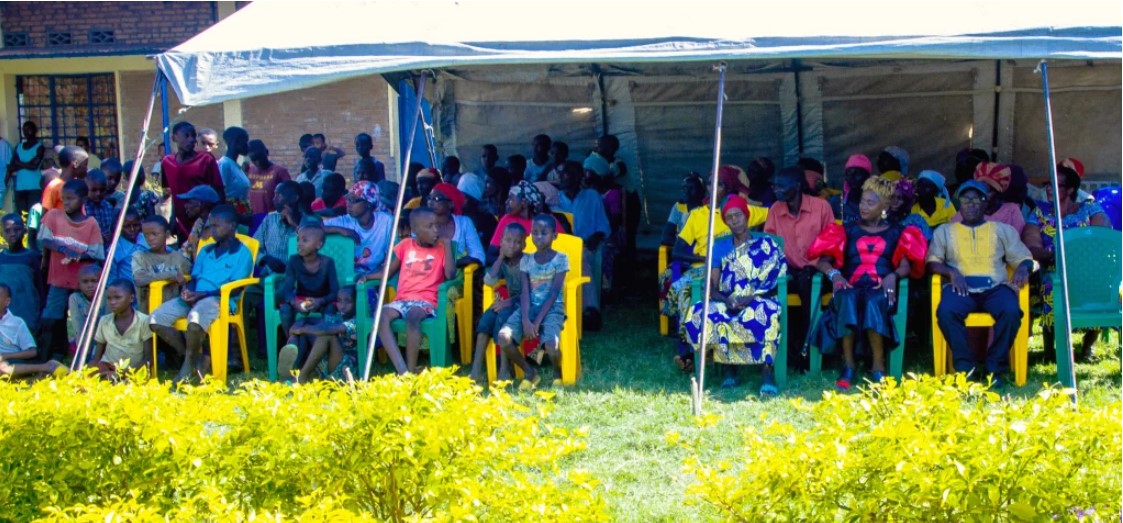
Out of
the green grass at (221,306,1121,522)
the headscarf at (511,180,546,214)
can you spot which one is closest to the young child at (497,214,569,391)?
the green grass at (221,306,1121,522)

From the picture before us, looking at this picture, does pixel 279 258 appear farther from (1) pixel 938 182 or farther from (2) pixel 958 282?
(1) pixel 938 182

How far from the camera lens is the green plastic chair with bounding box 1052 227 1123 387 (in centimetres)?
690

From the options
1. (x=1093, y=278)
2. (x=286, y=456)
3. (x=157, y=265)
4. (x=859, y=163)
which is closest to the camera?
(x=286, y=456)

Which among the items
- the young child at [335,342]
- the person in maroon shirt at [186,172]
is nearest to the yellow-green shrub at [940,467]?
the young child at [335,342]

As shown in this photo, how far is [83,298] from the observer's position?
7.96 metres

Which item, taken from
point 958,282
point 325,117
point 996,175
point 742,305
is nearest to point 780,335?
point 742,305

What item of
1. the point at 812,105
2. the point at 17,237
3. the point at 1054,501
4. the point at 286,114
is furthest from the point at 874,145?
the point at 286,114

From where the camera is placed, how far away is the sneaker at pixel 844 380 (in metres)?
6.85

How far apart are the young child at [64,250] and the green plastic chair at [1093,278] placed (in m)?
5.90

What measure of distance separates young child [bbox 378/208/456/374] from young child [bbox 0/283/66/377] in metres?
1.95

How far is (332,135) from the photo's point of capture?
1582 cm

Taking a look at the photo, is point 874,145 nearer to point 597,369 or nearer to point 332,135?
point 597,369

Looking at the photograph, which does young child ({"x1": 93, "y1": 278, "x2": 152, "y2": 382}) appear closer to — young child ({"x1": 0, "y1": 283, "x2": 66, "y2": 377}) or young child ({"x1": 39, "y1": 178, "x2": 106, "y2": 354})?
young child ({"x1": 0, "y1": 283, "x2": 66, "y2": 377})

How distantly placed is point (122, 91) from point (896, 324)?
41.7ft
